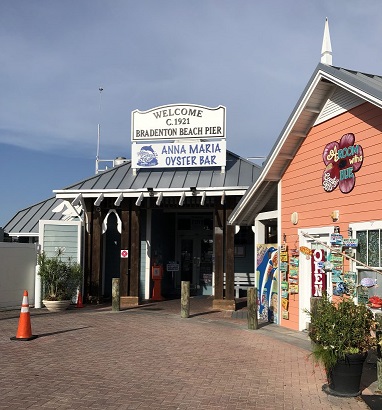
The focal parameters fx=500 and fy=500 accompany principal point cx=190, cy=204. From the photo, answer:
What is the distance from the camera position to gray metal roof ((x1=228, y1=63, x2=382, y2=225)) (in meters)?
8.50

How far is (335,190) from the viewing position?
33.3 ft

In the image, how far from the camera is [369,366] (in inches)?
322

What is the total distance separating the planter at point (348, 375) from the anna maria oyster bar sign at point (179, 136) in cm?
1061

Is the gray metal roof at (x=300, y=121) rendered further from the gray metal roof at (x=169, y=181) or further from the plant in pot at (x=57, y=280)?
the plant in pot at (x=57, y=280)

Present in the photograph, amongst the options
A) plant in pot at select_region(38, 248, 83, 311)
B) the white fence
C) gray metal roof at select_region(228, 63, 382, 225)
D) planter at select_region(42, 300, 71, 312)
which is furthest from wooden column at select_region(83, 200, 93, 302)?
gray metal roof at select_region(228, 63, 382, 225)

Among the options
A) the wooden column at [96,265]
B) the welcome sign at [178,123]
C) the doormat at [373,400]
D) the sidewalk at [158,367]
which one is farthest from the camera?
the welcome sign at [178,123]

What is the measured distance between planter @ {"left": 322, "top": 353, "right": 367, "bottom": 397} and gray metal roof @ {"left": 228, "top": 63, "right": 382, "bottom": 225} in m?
3.87

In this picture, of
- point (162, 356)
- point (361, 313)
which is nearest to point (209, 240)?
point (162, 356)

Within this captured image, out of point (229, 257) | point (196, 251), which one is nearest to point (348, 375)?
point (229, 257)

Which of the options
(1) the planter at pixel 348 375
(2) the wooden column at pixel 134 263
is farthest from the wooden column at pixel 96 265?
(1) the planter at pixel 348 375

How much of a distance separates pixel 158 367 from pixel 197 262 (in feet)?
40.5

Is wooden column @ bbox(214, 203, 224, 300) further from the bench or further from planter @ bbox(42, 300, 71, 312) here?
planter @ bbox(42, 300, 71, 312)

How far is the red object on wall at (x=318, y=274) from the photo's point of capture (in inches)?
424

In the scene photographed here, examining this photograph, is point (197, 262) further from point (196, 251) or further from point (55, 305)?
point (55, 305)
